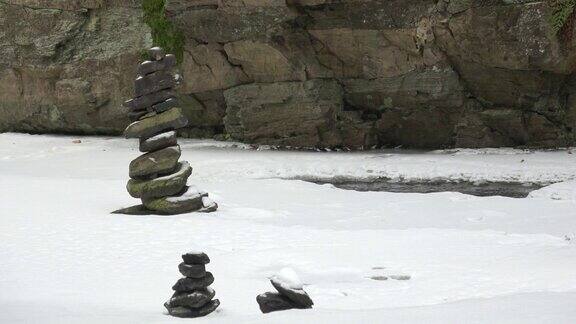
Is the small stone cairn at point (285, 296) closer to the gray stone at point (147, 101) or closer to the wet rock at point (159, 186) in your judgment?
the wet rock at point (159, 186)

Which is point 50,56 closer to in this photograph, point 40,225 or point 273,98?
point 273,98

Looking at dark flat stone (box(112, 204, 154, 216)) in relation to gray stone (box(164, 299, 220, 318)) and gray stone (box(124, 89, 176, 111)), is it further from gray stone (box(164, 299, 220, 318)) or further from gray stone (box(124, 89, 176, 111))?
gray stone (box(164, 299, 220, 318))

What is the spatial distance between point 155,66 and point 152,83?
36 cm

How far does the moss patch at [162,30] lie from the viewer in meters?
27.2

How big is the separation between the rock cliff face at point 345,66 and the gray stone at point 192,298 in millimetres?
16067

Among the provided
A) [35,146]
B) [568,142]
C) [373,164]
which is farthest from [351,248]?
[35,146]

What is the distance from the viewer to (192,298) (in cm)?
904

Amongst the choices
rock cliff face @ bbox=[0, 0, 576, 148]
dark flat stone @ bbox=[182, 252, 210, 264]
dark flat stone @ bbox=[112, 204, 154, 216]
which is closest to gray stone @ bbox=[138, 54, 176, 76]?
dark flat stone @ bbox=[112, 204, 154, 216]

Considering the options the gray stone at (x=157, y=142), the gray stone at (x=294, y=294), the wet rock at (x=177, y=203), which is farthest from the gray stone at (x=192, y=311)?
the gray stone at (x=157, y=142)

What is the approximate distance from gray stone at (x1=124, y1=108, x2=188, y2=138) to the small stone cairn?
874 centimetres

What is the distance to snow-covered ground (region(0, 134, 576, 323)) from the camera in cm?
884

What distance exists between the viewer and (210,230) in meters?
14.5

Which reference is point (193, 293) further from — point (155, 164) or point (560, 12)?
point (560, 12)

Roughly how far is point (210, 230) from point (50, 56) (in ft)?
57.5
